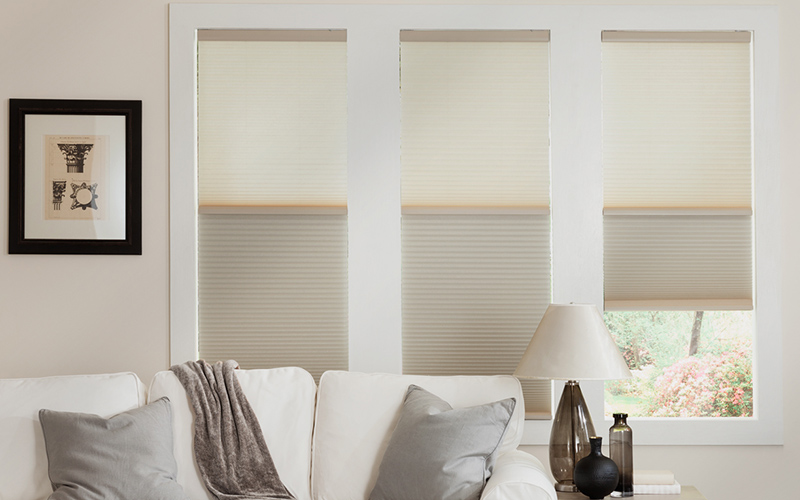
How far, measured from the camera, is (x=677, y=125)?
3225 millimetres

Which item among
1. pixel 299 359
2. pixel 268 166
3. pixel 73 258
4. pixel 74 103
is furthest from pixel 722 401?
pixel 74 103

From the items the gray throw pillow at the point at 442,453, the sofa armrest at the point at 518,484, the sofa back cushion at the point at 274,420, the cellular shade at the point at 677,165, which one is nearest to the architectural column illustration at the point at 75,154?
the sofa back cushion at the point at 274,420

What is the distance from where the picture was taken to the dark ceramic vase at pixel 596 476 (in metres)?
2.49

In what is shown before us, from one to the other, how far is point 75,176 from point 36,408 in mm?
1105

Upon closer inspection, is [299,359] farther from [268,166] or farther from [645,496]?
[645,496]

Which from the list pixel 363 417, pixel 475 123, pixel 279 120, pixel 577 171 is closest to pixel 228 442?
pixel 363 417

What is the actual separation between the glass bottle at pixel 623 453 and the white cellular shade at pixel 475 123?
1.09 m

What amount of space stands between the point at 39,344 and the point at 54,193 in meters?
→ 0.70

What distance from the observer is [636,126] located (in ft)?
10.6

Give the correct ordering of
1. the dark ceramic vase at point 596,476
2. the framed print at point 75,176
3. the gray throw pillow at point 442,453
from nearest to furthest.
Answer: the gray throw pillow at point 442,453, the dark ceramic vase at point 596,476, the framed print at point 75,176

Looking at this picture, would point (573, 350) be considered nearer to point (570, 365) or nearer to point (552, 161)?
point (570, 365)

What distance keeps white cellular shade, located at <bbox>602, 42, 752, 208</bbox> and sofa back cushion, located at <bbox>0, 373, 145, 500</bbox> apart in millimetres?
2298

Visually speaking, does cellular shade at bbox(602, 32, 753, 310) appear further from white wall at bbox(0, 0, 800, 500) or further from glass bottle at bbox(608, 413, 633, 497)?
glass bottle at bbox(608, 413, 633, 497)

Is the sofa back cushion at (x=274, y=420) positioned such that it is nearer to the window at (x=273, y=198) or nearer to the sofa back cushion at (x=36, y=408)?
the sofa back cushion at (x=36, y=408)
